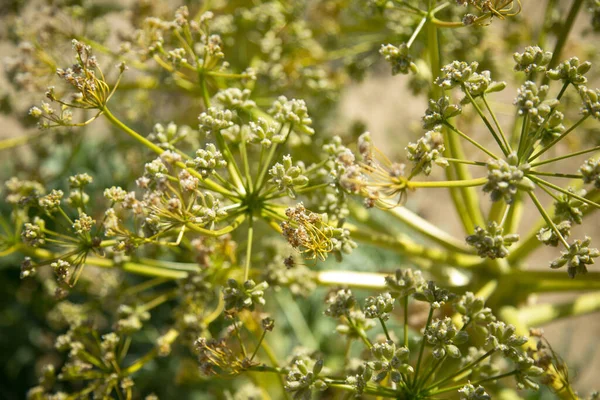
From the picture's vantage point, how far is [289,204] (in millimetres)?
1617

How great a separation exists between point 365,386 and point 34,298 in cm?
216

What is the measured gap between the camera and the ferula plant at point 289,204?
975mm

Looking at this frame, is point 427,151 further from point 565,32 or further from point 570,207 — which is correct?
point 565,32

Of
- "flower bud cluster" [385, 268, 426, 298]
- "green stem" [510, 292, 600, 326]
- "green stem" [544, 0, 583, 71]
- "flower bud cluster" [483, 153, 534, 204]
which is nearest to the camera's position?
"flower bud cluster" [483, 153, 534, 204]

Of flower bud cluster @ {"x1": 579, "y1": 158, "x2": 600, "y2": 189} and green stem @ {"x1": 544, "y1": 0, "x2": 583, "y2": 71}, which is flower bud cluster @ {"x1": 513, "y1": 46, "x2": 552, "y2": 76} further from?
green stem @ {"x1": 544, "y1": 0, "x2": 583, "y2": 71}

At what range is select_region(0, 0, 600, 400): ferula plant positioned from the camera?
975 millimetres

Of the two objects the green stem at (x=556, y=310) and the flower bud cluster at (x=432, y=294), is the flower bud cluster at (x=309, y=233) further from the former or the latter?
the green stem at (x=556, y=310)

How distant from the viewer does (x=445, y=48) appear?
1.73 metres

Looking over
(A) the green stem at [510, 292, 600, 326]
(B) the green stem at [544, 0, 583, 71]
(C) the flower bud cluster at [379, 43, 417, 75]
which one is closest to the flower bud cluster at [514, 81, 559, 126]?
(C) the flower bud cluster at [379, 43, 417, 75]

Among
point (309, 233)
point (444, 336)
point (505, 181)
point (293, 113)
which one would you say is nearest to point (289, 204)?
point (293, 113)

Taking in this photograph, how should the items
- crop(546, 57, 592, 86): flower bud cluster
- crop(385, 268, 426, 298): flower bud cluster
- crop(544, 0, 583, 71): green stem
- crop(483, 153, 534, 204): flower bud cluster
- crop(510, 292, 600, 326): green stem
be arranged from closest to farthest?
crop(483, 153, 534, 204): flower bud cluster < crop(546, 57, 592, 86): flower bud cluster < crop(385, 268, 426, 298): flower bud cluster < crop(544, 0, 583, 71): green stem < crop(510, 292, 600, 326): green stem

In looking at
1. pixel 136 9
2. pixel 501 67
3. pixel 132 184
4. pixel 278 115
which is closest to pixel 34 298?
pixel 132 184

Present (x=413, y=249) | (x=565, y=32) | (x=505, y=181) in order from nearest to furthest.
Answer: (x=505, y=181) < (x=565, y=32) < (x=413, y=249)

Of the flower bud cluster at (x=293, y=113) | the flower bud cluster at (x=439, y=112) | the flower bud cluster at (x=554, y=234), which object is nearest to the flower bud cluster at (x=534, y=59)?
the flower bud cluster at (x=439, y=112)
